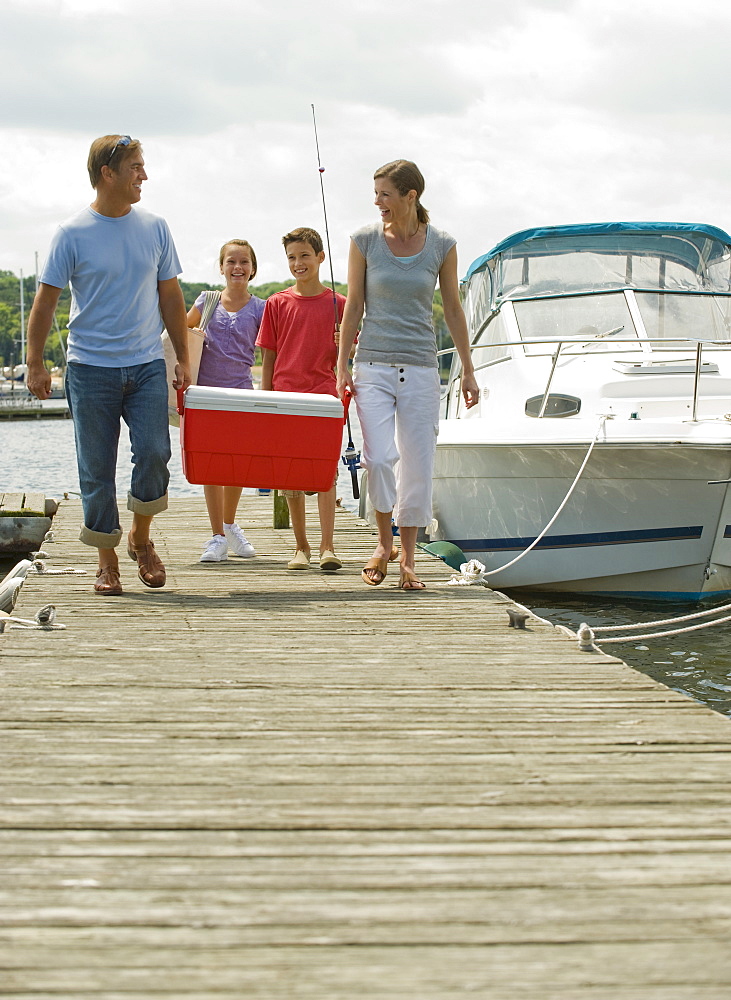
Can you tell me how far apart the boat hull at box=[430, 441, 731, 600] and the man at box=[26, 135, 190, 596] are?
3.35m

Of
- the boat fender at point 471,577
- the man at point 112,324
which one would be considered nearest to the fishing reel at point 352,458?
the boat fender at point 471,577

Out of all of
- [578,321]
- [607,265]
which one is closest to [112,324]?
[578,321]

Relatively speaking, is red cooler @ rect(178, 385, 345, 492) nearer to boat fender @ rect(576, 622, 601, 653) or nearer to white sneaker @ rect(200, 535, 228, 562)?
white sneaker @ rect(200, 535, 228, 562)

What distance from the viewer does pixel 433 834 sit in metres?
2.71

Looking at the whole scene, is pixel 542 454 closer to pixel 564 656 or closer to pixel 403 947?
pixel 564 656

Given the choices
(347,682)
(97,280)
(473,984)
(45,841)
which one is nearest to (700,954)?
(473,984)

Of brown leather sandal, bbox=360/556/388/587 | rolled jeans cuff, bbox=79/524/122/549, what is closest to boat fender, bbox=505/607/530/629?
brown leather sandal, bbox=360/556/388/587

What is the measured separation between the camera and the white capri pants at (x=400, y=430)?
609 centimetres

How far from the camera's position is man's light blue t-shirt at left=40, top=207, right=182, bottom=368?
17.9ft

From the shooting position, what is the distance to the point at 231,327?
23.4ft

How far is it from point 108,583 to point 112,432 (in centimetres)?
80

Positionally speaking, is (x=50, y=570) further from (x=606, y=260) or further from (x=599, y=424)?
(x=606, y=260)

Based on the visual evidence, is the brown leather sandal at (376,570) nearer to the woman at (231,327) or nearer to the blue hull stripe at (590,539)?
the woman at (231,327)

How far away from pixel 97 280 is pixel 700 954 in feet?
13.8
